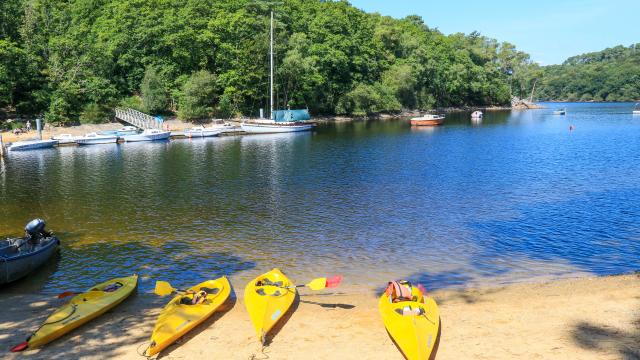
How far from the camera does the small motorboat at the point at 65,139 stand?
56906 mm

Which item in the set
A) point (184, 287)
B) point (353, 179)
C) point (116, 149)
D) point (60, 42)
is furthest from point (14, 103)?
point (184, 287)

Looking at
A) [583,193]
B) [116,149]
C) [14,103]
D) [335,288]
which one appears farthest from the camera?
[14,103]

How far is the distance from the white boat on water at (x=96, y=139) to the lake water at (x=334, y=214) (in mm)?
10336

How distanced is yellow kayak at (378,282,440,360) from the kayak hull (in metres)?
7.41

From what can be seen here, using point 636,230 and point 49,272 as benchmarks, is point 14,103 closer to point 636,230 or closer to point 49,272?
point 49,272

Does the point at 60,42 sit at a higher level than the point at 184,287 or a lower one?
higher

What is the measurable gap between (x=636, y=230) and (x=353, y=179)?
18097 millimetres

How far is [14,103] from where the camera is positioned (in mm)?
64625

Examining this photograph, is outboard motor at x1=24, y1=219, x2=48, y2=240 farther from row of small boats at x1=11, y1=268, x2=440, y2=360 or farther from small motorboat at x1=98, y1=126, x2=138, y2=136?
small motorboat at x1=98, y1=126, x2=138, y2=136

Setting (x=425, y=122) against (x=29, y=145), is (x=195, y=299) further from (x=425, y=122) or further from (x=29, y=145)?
(x=425, y=122)

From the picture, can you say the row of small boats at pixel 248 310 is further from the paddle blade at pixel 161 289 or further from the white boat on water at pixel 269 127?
the white boat on water at pixel 269 127

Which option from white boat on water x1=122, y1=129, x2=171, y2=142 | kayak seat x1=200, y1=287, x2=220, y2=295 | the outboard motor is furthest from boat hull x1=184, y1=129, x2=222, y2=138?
kayak seat x1=200, y1=287, x2=220, y2=295

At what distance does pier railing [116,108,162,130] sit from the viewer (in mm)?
67688

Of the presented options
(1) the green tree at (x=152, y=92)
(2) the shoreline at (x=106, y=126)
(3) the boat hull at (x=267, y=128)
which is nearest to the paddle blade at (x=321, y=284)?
(2) the shoreline at (x=106, y=126)
